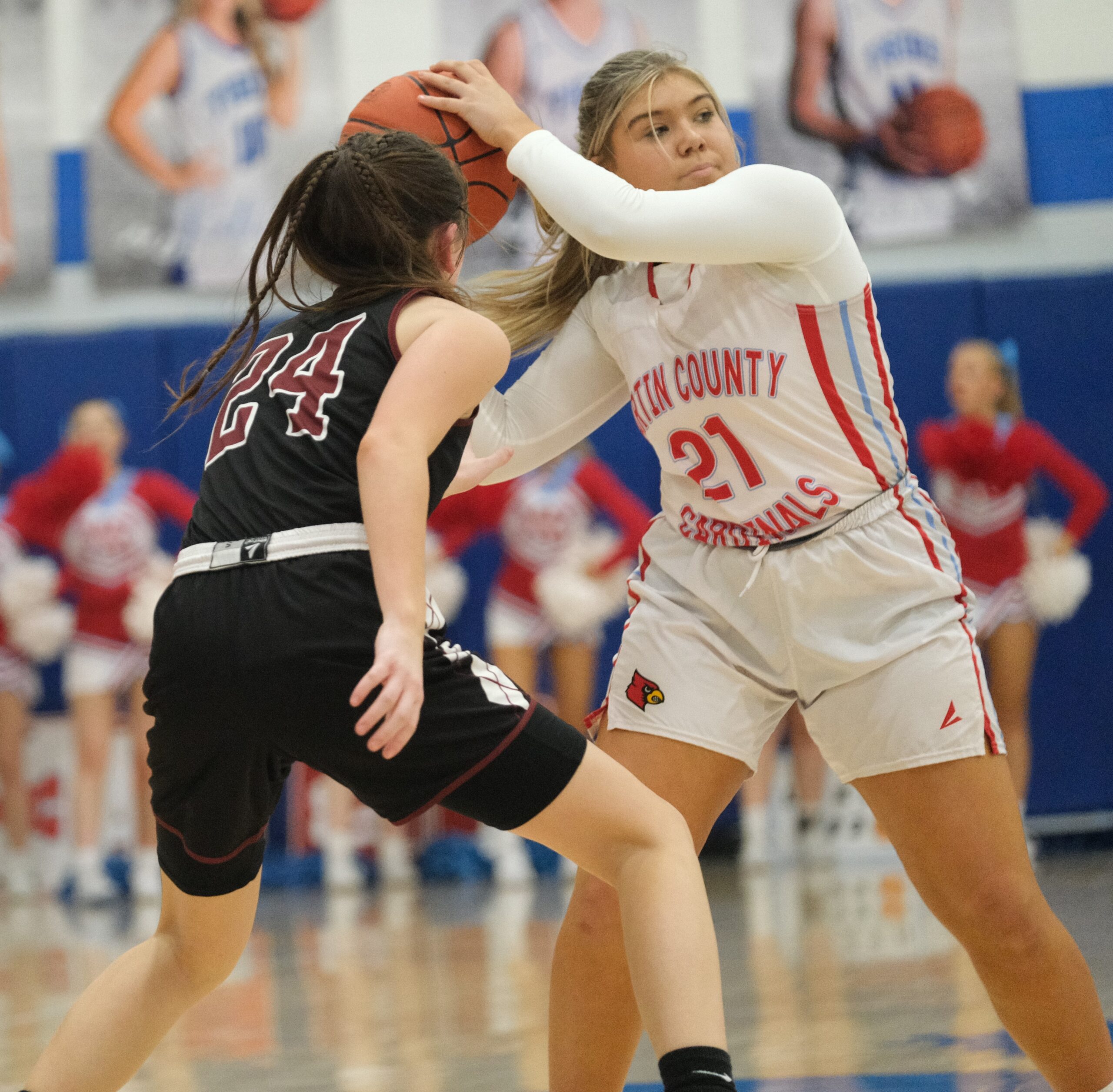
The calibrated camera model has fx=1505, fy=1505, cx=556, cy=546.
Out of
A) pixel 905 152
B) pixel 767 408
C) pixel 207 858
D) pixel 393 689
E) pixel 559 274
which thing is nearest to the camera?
pixel 393 689

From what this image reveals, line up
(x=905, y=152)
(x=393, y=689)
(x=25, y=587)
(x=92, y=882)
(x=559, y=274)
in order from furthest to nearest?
(x=905, y=152)
(x=25, y=587)
(x=92, y=882)
(x=559, y=274)
(x=393, y=689)

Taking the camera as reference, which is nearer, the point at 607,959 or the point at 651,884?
the point at 651,884

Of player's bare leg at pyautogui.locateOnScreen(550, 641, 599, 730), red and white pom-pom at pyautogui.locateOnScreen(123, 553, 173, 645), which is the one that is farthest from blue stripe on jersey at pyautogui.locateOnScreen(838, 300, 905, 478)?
red and white pom-pom at pyautogui.locateOnScreen(123, 553, 173, 645)

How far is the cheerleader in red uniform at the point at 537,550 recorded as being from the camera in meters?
6.80

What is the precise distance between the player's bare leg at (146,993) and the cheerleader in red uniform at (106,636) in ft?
15.7

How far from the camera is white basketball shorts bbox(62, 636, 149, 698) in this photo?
6867mm

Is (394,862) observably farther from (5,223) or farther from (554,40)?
(554,40)

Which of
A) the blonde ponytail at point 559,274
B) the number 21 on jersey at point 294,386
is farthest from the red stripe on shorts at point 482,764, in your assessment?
the blonde ponytail at point 559,274

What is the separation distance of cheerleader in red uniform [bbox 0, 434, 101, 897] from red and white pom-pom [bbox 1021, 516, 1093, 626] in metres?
4.23

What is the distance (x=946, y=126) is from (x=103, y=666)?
4.90m

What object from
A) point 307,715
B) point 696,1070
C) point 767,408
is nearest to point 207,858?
point 307,715

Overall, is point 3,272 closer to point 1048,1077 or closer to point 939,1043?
point 939,1043

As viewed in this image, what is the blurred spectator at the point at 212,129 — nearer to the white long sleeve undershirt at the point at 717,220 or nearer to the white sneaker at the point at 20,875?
the white sneaker at the point at 20,875

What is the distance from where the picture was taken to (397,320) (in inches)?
80.5
